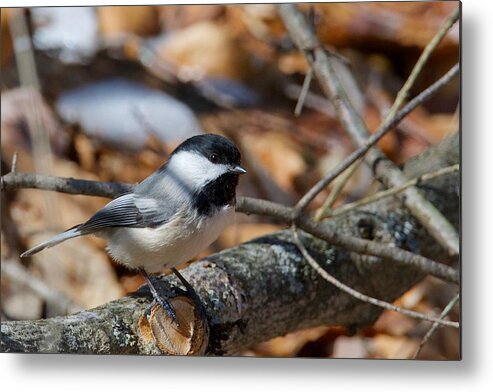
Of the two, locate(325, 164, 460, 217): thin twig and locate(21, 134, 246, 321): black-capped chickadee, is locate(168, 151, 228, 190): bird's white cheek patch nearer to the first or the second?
locate(21, 134, 246, 321): black-capped chickadee

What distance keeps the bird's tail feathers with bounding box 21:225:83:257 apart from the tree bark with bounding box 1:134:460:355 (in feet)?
0.54

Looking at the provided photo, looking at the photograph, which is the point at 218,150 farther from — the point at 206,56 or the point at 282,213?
the point at 206,56

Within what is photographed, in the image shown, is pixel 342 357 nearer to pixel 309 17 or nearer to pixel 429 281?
pixel 429 281

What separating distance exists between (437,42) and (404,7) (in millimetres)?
102

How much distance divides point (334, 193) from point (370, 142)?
0.50 ft

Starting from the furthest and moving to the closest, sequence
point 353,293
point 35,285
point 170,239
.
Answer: point 35,285 → point 353,293 → point 170,239

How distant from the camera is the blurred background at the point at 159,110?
1774 mm

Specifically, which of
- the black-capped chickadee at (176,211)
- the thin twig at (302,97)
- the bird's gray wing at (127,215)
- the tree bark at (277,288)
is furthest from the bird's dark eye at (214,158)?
the thin twig at (302,97)

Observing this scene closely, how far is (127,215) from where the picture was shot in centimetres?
153

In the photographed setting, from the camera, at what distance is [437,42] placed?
5.53ft

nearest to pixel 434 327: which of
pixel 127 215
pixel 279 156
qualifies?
pixel 279 156

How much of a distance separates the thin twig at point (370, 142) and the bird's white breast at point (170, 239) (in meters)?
0.24

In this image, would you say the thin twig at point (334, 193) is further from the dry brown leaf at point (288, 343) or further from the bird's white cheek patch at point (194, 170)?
the bird's white cheek patch at point (194, 170)

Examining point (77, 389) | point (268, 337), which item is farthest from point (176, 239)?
point (77, 389)
